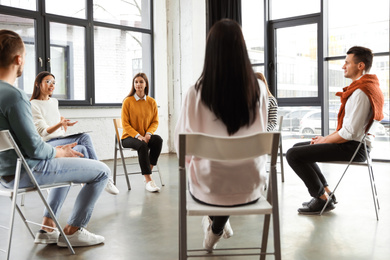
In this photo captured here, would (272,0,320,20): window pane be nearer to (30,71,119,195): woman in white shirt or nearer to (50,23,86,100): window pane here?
(50,23,86,100): window pane

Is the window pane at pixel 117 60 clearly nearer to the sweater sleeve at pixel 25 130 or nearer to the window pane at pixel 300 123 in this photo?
the window pane at pixel 300 123

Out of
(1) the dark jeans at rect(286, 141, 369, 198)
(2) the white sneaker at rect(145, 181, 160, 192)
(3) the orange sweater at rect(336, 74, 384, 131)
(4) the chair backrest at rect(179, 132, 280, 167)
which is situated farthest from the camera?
(2) the white sneaker at rect(145, 181, 160, 192)

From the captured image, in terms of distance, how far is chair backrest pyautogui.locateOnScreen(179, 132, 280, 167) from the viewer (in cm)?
165

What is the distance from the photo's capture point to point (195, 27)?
291 inches

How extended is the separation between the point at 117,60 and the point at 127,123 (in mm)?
2809

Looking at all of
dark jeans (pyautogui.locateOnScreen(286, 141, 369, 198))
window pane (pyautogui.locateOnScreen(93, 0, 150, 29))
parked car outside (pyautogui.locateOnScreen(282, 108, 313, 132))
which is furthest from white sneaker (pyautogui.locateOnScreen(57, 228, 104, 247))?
parked car outside (pyautogui.locateOnScreen(282, 108, 313, 132))

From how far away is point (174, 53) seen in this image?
766cm

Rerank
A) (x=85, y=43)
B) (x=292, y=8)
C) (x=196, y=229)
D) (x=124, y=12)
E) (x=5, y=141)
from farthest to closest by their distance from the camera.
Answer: (x=292, y=8)
(x=124, y=12)
(x=85, y=43)
(x=196, y=229)
(x=5, y=141)

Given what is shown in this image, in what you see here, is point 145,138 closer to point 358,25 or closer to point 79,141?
point 79,141

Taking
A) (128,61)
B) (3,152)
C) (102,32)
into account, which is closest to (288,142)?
(128,61)

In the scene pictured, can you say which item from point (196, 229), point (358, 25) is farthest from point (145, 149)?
point (358, 25)

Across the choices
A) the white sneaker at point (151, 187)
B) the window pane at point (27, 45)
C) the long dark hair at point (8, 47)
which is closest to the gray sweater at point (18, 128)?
the long dark hair at point (8, 47)

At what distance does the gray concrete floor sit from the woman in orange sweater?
31 cm

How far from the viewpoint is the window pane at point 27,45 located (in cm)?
578
